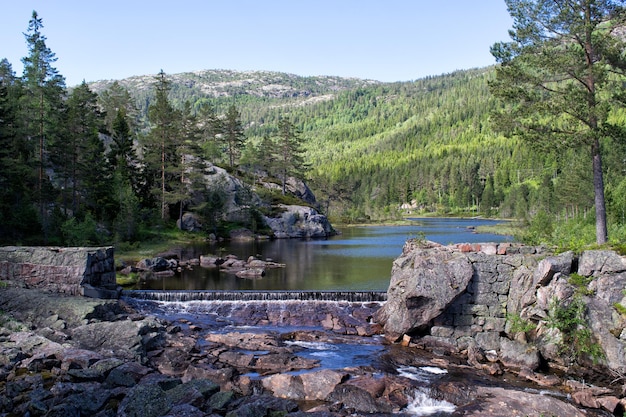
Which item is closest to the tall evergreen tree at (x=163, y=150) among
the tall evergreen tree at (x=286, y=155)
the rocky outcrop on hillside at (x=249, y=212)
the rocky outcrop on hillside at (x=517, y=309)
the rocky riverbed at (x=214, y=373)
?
the rocky outcrop on hillside at (x=249, y=212)

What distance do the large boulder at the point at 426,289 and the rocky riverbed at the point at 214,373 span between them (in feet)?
5.03

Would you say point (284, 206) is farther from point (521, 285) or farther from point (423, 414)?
point (423, 414)

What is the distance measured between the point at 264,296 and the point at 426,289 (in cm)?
1242

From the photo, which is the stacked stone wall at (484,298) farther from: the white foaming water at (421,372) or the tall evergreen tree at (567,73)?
the tall evergreen tree at (567,73)

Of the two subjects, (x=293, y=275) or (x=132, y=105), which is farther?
(x=132, y=105)

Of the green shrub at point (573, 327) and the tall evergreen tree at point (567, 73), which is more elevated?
the tall evergreen tree at point (567, 73)

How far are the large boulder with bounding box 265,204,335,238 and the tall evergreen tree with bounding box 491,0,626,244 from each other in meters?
58.2

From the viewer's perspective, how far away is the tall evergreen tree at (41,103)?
54.2 meters

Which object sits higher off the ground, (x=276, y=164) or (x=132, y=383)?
(x=276, y=164)

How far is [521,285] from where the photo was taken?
78.6 ft

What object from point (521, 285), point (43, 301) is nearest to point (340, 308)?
point (521, 285)

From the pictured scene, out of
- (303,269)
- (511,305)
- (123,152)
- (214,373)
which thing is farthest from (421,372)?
(123,152)

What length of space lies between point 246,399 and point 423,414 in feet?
21.2

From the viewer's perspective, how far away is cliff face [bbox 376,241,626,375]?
20297 mm
